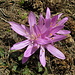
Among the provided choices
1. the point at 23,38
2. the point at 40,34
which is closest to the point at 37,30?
the point at 40,34

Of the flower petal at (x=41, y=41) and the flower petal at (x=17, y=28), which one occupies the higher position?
the flower petal at (x=17, y=28)

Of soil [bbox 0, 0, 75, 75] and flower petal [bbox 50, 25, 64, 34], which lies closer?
flower petal [bbox 50, 25, 64, 34]

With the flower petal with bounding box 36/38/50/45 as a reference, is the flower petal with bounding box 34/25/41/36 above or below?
above

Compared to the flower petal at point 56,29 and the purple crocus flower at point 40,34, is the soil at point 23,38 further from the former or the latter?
the flower petal at point 56,29

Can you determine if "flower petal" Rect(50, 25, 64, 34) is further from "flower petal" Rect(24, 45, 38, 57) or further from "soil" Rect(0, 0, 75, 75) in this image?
"soil" Rect(0, 0, 75, 75)

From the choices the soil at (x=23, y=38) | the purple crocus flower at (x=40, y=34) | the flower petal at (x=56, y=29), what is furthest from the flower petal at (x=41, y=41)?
the soil at (x=23, y=38)

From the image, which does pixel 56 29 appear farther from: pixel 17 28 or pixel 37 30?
pixel 17 28

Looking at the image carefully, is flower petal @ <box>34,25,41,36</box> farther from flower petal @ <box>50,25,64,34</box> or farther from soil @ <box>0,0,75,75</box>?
soil @ <box>0,0,75,75</box>

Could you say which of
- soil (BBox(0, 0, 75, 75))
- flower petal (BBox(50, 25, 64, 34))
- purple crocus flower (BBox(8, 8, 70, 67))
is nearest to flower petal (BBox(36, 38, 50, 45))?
purple crocus flower (BBox(8, 8, 70, 67))

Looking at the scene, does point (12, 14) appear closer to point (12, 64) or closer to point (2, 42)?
point (2, 42)
